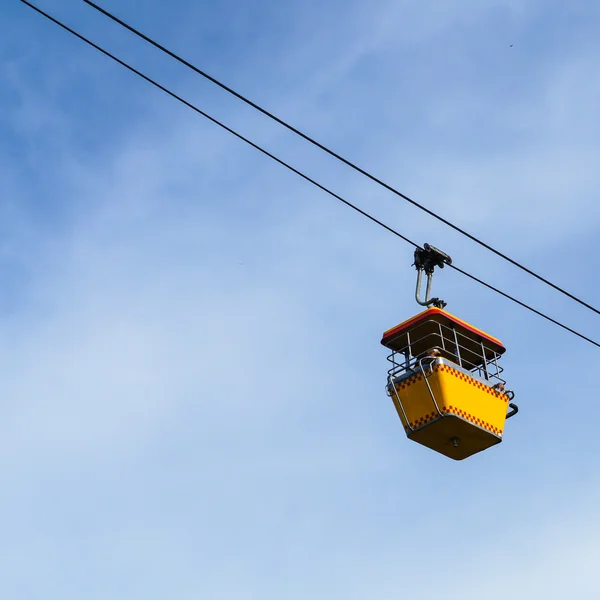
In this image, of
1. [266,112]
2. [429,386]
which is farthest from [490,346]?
[266,112]

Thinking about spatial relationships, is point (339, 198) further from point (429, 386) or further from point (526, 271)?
point (429, 386)

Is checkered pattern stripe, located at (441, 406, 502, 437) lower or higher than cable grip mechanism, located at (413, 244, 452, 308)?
lower

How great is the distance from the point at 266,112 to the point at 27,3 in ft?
10.0

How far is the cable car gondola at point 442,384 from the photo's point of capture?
664 inches

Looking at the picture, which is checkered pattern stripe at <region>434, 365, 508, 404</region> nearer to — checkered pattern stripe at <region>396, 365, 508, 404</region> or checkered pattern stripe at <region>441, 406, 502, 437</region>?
checkered pattern stripe at <region>396, 365, 508, 404</region>

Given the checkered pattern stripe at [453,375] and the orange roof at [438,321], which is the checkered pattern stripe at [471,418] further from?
the orange roof at [438,321]

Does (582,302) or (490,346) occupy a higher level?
(490,346)

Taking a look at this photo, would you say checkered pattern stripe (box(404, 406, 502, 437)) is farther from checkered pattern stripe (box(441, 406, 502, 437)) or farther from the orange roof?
the orange roof

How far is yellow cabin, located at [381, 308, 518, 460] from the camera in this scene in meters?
16.9

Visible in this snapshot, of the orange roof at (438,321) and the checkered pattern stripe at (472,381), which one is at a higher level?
the orange roof at (438,321)

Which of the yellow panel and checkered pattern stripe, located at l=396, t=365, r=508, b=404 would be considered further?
checkered pattern stripe, located at l=396, t=365, r=508, b=404

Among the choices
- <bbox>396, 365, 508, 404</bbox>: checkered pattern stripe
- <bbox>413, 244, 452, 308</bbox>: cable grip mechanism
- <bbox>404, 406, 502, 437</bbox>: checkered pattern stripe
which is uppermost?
<bbox>413, 244, 452, 308</bbox>: cable grip mechanism

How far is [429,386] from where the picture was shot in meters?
17.0

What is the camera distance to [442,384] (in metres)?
16.9
